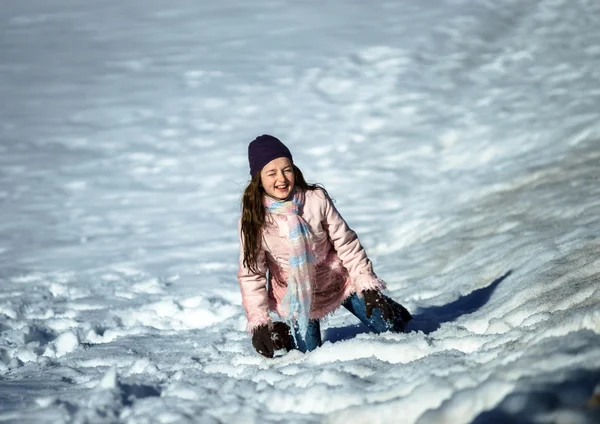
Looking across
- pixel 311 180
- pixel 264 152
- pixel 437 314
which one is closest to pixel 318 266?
pixel 264 152

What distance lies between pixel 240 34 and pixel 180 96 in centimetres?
271

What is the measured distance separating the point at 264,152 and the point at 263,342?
89cm

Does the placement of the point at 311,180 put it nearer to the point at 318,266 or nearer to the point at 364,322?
the point at 318,266

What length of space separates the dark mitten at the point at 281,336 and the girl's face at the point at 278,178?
63cm

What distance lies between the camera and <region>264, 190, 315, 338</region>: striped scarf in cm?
369

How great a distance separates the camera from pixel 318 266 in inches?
153

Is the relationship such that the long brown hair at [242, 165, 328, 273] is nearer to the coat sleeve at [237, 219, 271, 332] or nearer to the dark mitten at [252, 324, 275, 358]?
the coat sleeve at [237, 219, 271, 332]

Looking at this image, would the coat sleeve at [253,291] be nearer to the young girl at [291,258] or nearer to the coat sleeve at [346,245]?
the young girl at [291,258]

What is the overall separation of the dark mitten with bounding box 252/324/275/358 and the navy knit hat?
748 mm

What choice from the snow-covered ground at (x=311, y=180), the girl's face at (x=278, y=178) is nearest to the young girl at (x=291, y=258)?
the girl's face at (x=278, y=178)

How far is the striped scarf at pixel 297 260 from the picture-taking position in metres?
3.69

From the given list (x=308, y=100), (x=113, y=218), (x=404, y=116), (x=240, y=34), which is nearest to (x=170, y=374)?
(x=113, y=218)

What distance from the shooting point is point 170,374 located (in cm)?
343

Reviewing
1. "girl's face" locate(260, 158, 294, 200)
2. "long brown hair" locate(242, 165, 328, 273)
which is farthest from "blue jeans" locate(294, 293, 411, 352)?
"girl's face" locate(260, 158, 294, 200)
